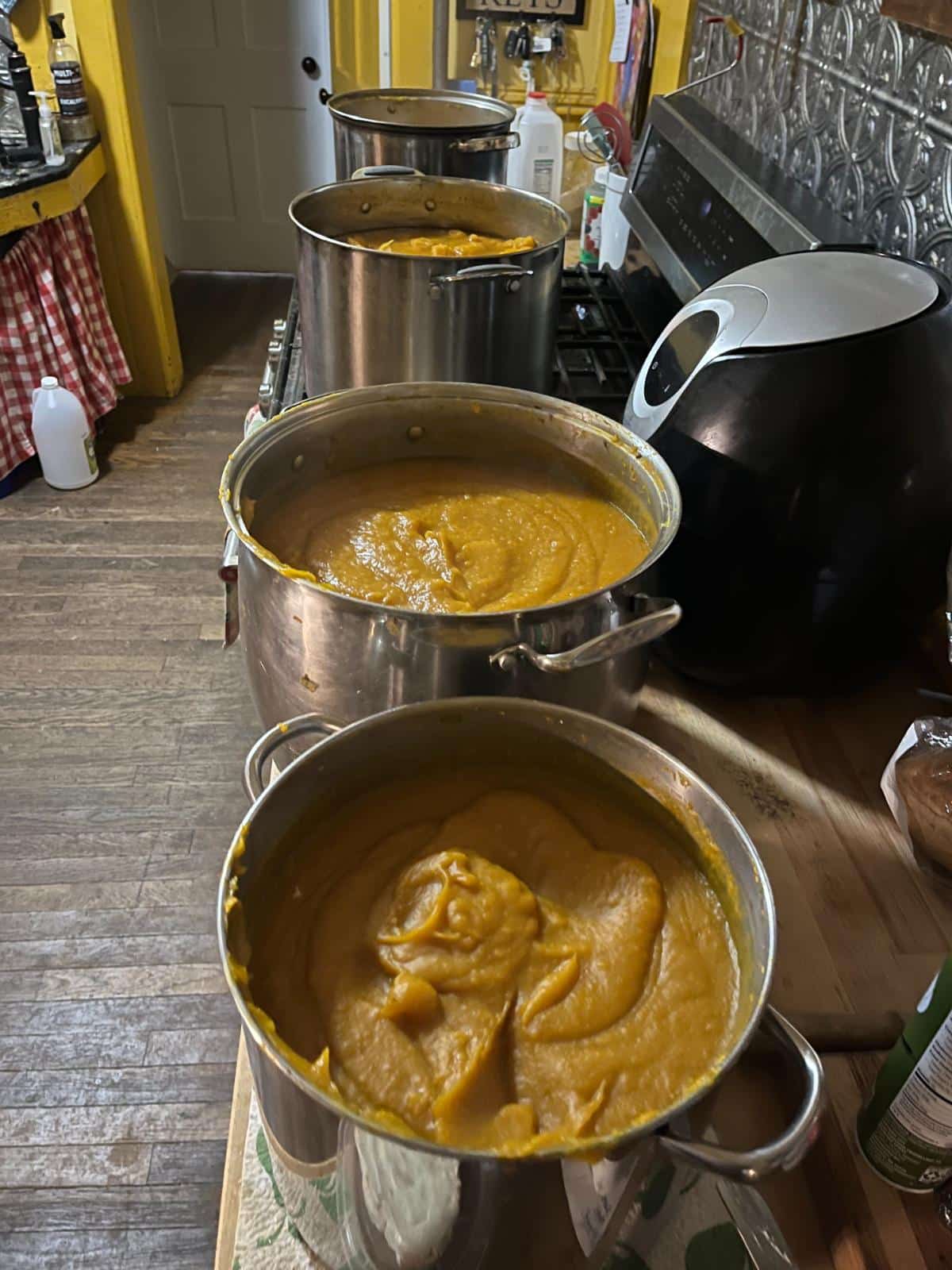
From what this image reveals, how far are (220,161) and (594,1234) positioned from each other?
4381 millimetres

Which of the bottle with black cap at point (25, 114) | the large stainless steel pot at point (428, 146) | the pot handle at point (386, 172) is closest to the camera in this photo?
the pot handle at point (386, 172)

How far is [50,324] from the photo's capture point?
9.09 ft

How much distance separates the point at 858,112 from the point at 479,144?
68cm

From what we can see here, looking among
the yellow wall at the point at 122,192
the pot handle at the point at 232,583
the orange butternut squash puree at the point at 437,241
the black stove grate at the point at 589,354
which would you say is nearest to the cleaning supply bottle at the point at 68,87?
the yellow wall at the point at 122,192

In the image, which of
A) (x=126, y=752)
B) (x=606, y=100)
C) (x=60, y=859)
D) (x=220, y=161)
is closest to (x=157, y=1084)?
(x=60, y=859)

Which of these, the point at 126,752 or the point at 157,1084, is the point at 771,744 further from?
the point at 126,752

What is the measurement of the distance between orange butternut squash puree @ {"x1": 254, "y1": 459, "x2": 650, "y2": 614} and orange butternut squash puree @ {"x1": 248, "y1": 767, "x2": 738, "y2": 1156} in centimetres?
24

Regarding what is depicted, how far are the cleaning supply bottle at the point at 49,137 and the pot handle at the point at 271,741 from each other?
258 centimetres

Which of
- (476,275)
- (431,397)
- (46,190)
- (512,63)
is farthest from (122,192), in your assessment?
(431,397)

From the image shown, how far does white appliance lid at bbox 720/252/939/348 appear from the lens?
813 mm

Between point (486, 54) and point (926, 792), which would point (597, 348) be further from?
point (486, 54)

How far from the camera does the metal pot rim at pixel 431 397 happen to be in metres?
0.66

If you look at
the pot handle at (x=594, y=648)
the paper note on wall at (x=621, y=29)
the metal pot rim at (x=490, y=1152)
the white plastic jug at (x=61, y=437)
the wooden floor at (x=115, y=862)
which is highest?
the paper note on wall at (x=621, y=29)

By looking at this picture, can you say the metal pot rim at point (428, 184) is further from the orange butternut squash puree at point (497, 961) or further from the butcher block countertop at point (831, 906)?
the orange butternut squash puree at point (497, 961)
